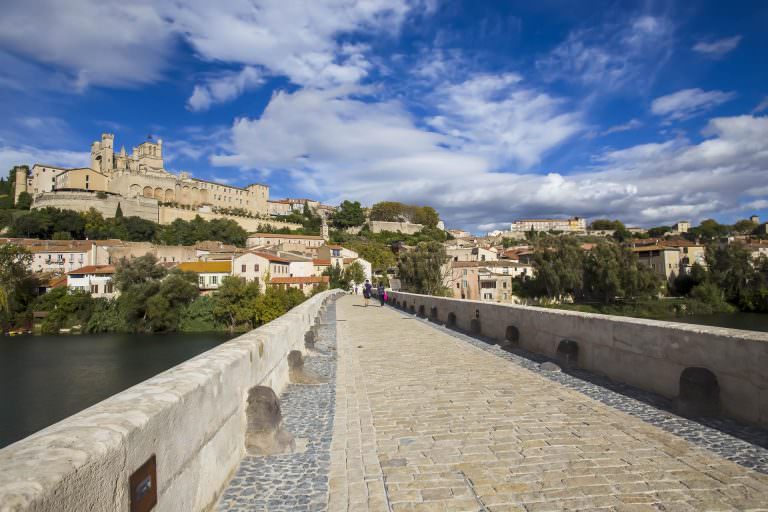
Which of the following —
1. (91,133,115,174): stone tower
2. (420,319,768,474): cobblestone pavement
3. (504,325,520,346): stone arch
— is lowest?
(420,319,768,474): cobblestone pavement

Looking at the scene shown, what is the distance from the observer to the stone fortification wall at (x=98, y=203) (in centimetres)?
9500

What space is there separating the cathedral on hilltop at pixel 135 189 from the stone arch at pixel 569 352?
11094cm

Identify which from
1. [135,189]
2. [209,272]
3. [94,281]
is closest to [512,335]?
[209,272]

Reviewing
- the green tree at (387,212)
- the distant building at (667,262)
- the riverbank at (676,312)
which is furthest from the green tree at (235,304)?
the green tree at (387,212)

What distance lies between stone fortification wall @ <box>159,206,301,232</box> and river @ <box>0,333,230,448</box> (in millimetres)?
58143

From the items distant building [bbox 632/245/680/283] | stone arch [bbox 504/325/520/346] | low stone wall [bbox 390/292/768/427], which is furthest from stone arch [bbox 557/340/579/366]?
distant building [bbox 632/245/680/283]

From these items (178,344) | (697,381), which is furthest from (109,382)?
(697,381)

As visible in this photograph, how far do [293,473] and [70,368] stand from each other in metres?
43.0

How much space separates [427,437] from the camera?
15.1 feet

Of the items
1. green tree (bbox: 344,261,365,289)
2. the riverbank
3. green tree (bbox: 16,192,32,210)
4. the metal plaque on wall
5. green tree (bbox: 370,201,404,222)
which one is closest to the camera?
the metal plaque on wall

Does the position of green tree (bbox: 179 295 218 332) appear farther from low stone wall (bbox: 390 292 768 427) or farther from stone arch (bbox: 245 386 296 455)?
stone arch (bbox: 245 386 296 455)

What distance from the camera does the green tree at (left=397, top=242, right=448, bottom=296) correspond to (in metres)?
40.5

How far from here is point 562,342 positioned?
805 centimetres

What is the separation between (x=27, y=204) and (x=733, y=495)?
132 meters
